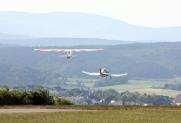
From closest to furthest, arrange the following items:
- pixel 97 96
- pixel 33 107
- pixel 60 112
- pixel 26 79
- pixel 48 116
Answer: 1. pixel 48 116
2. pixel 60 112
3. pixel 33 107
4. pixel 97 96
5. pixel 26 79

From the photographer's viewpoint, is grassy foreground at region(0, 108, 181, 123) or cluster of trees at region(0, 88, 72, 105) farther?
cluster of trees at region(0, 88, 72, 105)

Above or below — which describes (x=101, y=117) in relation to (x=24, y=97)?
below

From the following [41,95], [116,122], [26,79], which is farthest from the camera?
[26,79]

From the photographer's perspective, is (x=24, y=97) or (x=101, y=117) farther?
(x=24, y=97)

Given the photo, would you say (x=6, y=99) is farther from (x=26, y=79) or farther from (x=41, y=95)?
(x=26, y=79)

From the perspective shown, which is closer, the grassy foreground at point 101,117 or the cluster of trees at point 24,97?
the grassy foreground at point 101,117

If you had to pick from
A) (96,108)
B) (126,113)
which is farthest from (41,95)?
(126,113)

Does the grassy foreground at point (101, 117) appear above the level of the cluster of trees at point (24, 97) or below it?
below

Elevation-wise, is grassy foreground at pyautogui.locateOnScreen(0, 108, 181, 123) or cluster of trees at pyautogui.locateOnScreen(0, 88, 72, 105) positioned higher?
cluster of trees at pyautogui.locateOnScreen(0, 88, 72, 105)
